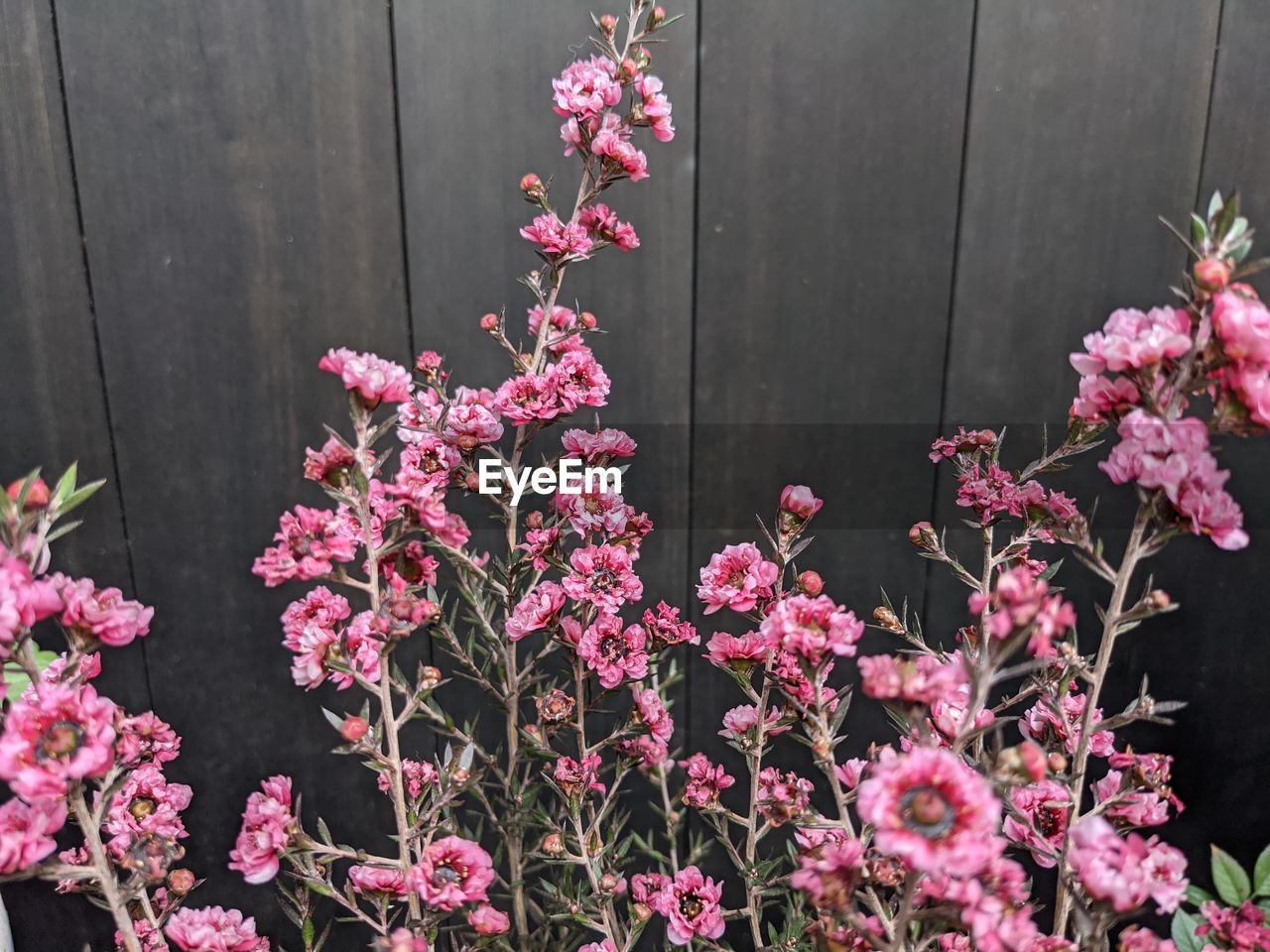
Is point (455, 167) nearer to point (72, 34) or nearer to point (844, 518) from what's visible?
point (72, 34)

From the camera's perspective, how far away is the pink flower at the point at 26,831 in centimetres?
49

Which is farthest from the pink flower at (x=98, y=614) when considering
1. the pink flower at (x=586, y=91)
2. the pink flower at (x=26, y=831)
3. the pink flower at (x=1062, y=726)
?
the pink flower at (x=1062, y=726)

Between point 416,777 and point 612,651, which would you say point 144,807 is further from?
point 612,651

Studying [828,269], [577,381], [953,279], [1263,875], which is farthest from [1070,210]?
[1263,875]

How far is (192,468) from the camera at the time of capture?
110 centimetres

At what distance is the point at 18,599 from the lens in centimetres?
49

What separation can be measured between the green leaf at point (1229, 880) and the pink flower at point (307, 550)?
993mm

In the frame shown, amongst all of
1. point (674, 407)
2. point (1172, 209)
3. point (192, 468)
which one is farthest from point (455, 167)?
point (1172, 209)

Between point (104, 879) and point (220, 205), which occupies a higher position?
point (220, 205)

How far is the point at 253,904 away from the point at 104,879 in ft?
2.54

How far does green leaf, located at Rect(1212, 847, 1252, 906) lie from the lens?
98 centimetres

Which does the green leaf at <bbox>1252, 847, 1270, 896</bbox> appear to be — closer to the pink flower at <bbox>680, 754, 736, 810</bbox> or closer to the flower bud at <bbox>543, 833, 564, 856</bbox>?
the pink flower at <bbox>680, 754, 736, 810</bbox>

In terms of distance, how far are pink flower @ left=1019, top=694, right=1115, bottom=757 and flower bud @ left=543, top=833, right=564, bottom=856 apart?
39 centimetres

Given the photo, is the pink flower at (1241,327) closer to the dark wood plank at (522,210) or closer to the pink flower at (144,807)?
the dark wood plank at (522,210)
